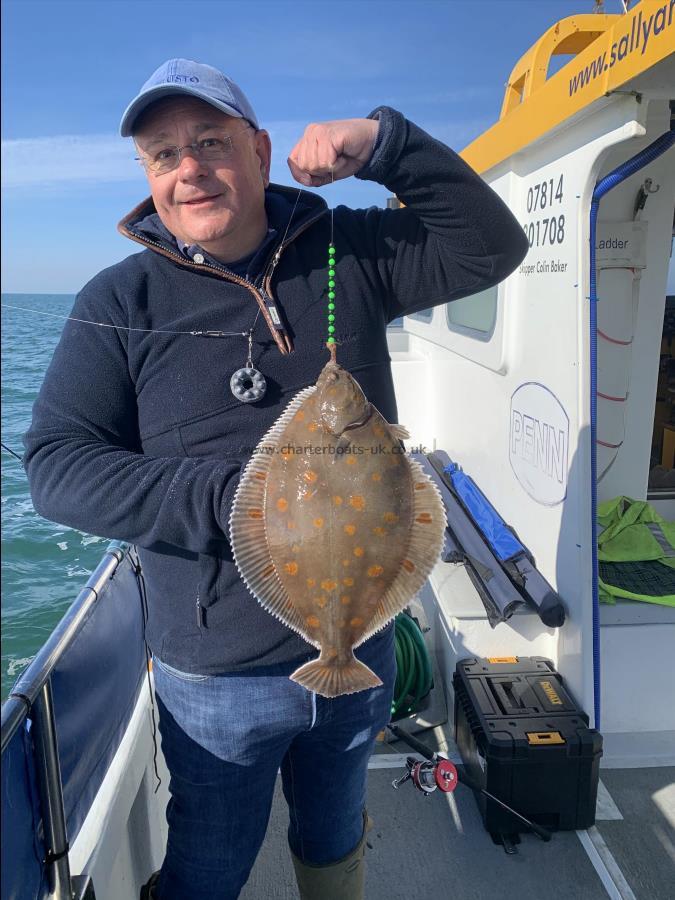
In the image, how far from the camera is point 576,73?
2.91 m

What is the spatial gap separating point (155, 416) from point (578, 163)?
8.01 ft

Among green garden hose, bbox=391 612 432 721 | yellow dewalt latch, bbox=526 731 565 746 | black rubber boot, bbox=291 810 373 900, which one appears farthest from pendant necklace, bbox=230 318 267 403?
green garden hose, bbox=391 612 432 721

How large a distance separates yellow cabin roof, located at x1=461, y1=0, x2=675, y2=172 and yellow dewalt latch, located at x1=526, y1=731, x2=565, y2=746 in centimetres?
276

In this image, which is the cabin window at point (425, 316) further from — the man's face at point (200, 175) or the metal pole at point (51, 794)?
the metal pole at point (51, 794)

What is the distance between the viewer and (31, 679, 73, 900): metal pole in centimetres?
182

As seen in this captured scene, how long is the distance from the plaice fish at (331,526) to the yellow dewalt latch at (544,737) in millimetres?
1592

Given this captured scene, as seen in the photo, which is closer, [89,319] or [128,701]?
[89,319]

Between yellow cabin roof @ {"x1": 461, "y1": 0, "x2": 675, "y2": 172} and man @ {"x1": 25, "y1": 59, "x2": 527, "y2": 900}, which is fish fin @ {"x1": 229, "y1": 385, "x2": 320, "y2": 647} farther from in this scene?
yellow cabin roof @ {"x1": 461, "y1": 0, "x2": 675, "y2": 172}

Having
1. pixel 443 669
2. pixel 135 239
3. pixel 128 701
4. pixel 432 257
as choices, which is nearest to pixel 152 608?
pixel 128 701

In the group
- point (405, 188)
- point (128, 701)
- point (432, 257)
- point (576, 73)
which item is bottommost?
point (128, 701)

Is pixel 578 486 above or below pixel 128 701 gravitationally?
above

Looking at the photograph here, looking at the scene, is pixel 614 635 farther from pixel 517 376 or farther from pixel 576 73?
pixel 576 73

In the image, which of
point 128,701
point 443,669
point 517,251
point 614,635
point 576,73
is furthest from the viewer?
point 443,669

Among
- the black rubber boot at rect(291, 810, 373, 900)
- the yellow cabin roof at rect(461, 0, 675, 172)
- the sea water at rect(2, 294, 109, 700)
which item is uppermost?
the yellow cabin roof at rect(461, 0, 675, 172)
